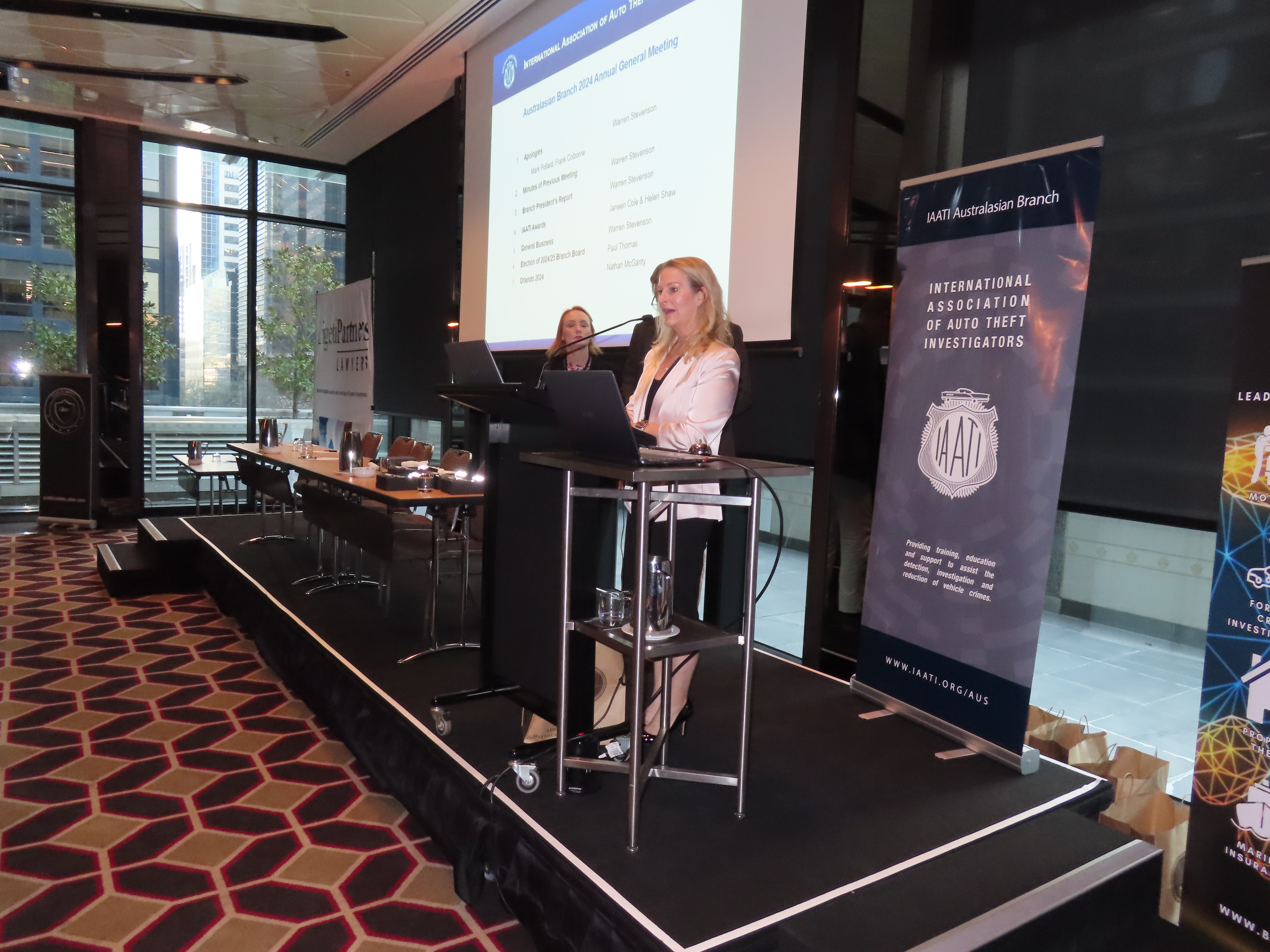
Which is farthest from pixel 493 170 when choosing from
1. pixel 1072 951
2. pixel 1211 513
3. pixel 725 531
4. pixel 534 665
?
pixel 1072 951

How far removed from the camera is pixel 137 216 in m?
7.52

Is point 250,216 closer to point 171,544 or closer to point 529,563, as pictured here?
point 171,544

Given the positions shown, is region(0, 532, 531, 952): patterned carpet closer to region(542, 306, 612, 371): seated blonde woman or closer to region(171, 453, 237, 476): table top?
region(542, 306, 612, 371): seated blonde woman

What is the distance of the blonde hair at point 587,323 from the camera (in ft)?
12.0

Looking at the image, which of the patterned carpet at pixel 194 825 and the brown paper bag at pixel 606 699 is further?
the brown paper bag at pixel 606 699

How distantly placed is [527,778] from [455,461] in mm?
2596

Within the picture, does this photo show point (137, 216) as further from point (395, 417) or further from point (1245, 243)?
point (1245, 243)

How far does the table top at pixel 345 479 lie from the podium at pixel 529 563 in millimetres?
541

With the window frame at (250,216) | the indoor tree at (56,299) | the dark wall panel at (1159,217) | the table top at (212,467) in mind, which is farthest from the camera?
→ the window frame at (250,216)

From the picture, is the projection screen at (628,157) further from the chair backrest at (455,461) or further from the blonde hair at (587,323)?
the chair backrest at (455,461)

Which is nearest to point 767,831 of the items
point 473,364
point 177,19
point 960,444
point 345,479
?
point 960,444

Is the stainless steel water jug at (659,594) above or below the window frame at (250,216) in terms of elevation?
below

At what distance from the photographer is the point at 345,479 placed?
3.91 m

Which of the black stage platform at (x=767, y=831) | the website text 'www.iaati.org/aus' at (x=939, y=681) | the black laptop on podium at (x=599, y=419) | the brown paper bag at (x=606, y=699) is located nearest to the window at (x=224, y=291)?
the black stage platform at (x=767, y=831)
